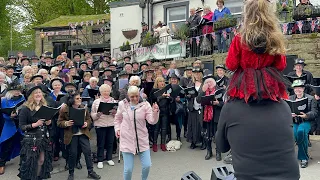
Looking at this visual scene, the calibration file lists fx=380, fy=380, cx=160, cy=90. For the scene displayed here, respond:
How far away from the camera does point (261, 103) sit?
99.4 inches

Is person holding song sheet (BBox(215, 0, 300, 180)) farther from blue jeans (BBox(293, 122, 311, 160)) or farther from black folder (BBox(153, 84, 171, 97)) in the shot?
black folder (BBox(153, 84, 171, 97))

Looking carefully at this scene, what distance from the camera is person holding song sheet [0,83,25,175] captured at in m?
7.83

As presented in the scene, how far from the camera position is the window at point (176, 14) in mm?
19609

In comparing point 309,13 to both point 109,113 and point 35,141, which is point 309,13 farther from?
point 35,141

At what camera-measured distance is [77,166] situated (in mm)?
8234

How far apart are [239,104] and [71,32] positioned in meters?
25.3

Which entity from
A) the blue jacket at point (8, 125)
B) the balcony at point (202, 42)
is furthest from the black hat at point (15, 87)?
the balcony at point (202, 42)

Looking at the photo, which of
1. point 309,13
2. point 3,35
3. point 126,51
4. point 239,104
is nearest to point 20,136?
point 239,104

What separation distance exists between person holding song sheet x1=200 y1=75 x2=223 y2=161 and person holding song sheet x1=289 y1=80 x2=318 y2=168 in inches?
65.4

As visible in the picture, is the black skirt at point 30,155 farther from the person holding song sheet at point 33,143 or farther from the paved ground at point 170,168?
the paved ground at point 170,168

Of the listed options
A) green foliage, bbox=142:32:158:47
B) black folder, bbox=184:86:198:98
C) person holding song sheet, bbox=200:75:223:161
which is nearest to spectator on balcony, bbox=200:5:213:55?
green foliage, bbox=142:32:158:47

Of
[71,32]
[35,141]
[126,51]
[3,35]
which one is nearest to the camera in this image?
[35,141]

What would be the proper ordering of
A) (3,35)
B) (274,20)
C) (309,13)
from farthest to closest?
(3,35), (309,13), (274,20)

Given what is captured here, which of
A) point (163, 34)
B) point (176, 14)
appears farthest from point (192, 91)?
point (176, 14)
